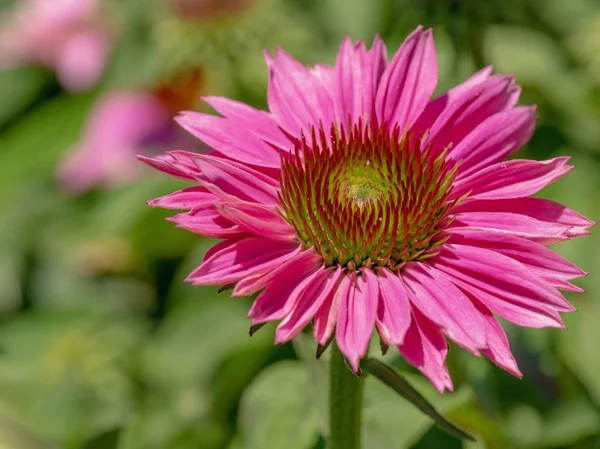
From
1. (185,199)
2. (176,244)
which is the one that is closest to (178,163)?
(185,199)

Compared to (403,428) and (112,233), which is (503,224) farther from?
(112,233)

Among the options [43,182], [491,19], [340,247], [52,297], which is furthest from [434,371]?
[43,182]

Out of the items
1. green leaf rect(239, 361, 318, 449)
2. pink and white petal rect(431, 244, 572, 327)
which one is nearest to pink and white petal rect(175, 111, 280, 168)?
pink and white petal rect(431, 244, 572, 327)

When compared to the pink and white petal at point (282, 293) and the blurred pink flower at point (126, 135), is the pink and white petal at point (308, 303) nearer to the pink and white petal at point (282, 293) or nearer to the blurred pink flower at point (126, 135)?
the pink and white petal at point (282, 293)

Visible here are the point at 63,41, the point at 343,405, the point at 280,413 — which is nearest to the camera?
the point at 343,405

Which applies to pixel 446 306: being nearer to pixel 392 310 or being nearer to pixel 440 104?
pixel 392 310

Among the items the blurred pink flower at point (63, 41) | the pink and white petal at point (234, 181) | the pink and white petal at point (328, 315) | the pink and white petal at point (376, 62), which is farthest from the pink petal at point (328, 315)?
the blurred pink flower at point (63, 41)

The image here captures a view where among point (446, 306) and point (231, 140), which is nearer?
point (446, 306)
